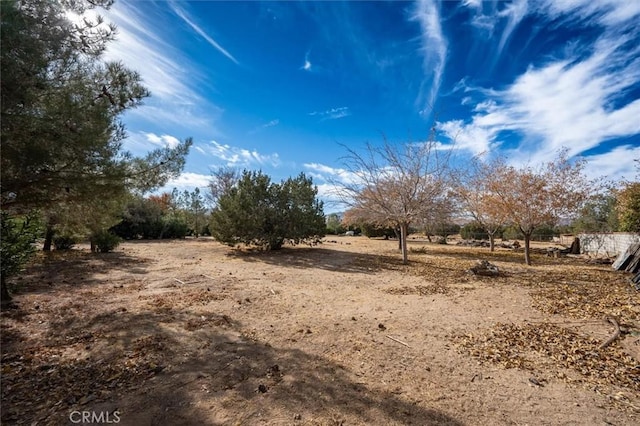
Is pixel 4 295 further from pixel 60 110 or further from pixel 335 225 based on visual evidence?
pixel 335 225

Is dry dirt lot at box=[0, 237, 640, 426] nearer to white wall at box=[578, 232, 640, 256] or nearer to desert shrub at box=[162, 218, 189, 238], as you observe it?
white wall at box=[578, 232, 640, 256]

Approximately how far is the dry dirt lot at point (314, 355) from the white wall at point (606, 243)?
880cm

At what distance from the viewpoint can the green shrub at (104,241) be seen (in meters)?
11.3

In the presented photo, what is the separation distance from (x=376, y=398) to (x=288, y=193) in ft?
39.0

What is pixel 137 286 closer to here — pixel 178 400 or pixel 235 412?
pixel 178 400

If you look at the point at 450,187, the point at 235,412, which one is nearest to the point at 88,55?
the point at 235,412

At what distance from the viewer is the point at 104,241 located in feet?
37.3

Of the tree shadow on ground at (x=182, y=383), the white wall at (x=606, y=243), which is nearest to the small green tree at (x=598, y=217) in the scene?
the white wall at (x=606, y=243)

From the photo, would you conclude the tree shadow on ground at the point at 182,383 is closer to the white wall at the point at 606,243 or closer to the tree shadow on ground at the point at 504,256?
the tree shadow on ground at the point at 504,256

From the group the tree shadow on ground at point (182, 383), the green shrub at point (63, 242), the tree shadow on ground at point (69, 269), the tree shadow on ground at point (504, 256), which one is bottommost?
the tree shadow on ground at point (182, 383)

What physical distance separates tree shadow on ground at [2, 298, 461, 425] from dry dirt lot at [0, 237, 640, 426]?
16 millimetres

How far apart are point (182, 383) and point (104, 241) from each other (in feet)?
37.2

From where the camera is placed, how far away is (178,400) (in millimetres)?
2416

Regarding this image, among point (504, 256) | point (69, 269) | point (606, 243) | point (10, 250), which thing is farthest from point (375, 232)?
point (10, 250)
